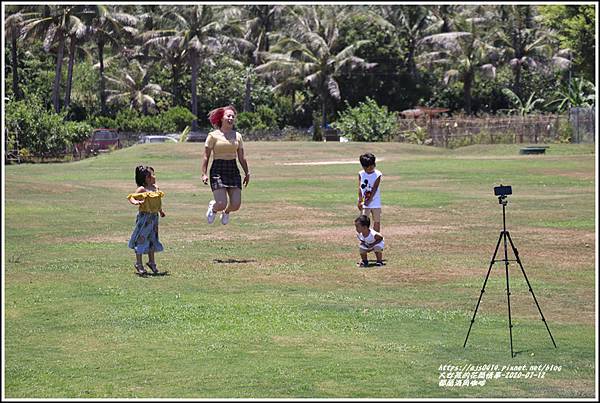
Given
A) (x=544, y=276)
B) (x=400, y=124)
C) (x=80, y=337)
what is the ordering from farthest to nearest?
(x=400, y=124)
(x=544, y=276)
(x=80, y=337)

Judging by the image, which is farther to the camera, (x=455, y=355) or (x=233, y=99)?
(x=233, y=99)

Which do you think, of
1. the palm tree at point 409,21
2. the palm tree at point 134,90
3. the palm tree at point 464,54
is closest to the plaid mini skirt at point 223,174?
the palm tree at point 464,54

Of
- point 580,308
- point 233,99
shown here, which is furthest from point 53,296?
point 233,99

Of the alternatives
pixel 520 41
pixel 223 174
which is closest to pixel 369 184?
pixel 223 174

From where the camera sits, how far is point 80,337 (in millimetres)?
11969

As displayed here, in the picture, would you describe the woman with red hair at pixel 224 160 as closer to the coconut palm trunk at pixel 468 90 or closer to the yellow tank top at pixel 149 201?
the yellow tank top at pixel 149 201

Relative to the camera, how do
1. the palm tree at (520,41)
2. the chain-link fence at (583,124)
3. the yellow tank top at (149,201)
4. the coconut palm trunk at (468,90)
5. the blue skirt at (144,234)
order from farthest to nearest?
the palm tree at (520,41) → the coconut palm trunk at (468,90) → the chain-link fence at (583,124) → the blue skirt at (144,234) → the yellow tank top at (149,201)

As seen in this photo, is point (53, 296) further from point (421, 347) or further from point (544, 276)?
point (544, 276)

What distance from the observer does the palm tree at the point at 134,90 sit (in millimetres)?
82625

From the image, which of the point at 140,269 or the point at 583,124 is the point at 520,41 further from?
the point at 140,269

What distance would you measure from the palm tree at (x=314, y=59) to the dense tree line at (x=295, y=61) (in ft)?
0.32

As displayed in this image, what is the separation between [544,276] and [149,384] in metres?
7.38

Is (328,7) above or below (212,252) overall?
above

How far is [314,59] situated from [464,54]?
10.2 meters
